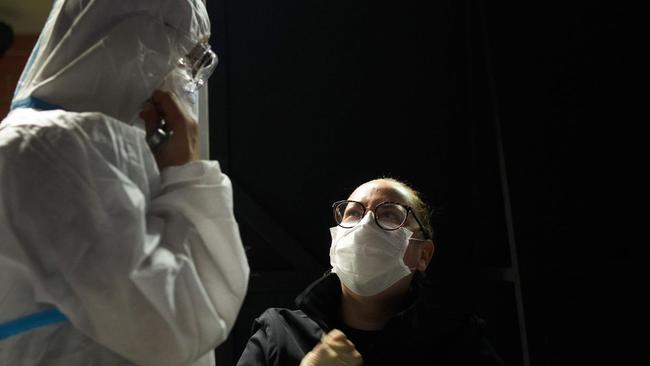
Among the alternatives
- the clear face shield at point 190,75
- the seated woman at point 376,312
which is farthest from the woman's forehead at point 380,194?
the clear face shield at point 190,75

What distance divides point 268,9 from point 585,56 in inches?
51.6

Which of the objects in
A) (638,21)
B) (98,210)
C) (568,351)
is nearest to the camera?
(98,210)

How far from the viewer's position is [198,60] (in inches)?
34.4

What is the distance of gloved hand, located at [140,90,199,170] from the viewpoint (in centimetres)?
77

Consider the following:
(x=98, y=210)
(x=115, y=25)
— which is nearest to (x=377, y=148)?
(x=115, y=25)

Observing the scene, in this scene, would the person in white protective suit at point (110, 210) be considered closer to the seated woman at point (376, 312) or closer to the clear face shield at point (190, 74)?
the clear face shield at point (190, 74)

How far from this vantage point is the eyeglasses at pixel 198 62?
86cm

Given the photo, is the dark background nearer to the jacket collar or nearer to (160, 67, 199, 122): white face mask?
the jacket collar

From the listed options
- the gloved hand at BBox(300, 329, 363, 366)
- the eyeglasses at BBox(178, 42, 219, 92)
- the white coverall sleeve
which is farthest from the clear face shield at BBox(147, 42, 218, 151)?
the gloved hand at BBox(300, 329, 363, 366)

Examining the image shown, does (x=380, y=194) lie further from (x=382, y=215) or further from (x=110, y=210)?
(x=110, y=210)

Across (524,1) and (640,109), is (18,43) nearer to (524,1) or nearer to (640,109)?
(524,1)

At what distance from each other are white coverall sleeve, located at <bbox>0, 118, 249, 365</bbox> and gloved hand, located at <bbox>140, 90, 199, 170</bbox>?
4.4 inches

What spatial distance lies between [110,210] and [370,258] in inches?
35.7

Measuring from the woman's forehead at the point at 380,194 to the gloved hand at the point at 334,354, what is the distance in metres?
0.44
